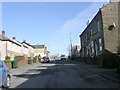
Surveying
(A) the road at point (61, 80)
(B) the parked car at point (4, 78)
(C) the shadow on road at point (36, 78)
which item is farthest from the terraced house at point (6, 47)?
(B) the parked car at point (4, 78)

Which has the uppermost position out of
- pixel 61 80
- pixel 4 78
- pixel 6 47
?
pixel 6 47

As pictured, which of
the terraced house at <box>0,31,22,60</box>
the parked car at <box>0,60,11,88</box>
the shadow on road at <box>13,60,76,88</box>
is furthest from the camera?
the terraced house at <box>0,31,22,60</box>

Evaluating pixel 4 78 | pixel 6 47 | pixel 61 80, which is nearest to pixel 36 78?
pixel 61 80

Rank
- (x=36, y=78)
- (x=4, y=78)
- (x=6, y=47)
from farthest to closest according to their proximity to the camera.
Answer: (x=6, y=47) < (x=36, y=78) < (x=4, y=78)

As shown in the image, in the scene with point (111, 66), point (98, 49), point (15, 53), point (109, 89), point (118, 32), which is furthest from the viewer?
point (15, 53)

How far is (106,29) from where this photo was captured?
43.7 meters

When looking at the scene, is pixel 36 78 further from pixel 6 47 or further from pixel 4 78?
pixel 6 47

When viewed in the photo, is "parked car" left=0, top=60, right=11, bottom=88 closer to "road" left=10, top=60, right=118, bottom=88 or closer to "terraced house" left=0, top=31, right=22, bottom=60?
"road" left=10, top=60, right=118, bottom=88

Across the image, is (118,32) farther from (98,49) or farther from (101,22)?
(98,49)

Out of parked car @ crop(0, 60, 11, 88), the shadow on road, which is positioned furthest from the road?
parked car @ crop(0, 60, 11, 88)

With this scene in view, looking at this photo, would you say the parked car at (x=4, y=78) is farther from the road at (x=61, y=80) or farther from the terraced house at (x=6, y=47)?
the terraced house at (x=6, y=47)

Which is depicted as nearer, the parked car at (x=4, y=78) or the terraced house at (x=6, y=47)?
the parked car at (x=4, y=78)

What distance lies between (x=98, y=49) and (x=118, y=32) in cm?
635

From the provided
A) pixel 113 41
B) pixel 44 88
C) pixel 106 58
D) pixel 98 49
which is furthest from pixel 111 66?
pixel 44 88
